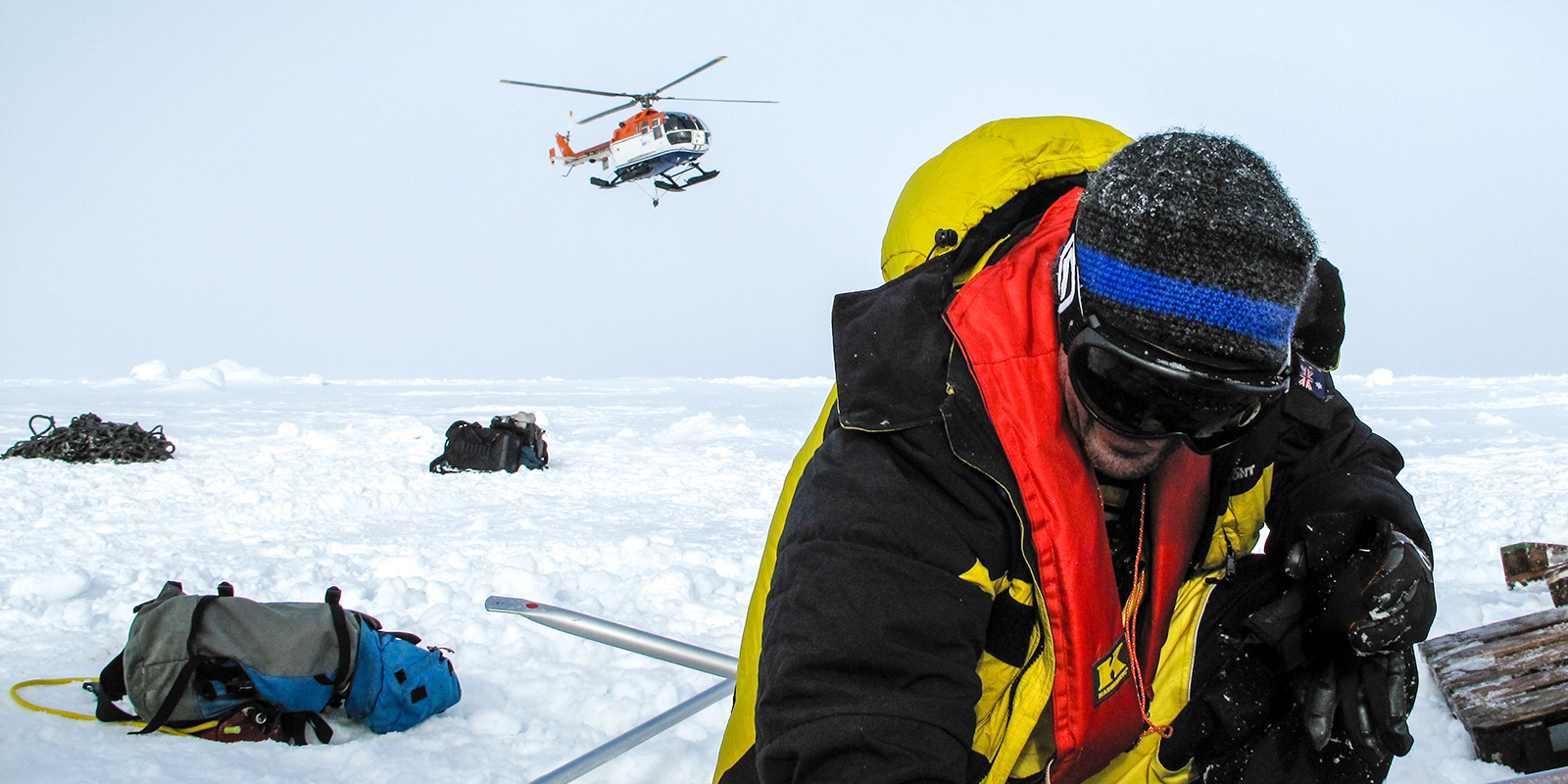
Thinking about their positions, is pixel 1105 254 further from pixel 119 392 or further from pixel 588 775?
pixel 119 392

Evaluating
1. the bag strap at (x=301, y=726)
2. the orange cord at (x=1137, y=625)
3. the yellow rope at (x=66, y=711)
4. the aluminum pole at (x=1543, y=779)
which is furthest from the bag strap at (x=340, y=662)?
the aluminum pole at (x=1543, y=779)

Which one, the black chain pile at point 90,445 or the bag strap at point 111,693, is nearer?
the bag strap at point 111,693

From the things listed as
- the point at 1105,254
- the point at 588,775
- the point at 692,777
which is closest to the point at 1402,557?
the point at 1105,254

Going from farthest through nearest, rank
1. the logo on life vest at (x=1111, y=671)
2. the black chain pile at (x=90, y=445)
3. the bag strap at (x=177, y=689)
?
the black chain pile at (x=90, y=445) < the bag strap at (x=177, y=689) < the logo on life vest at (x=1111, y=671)

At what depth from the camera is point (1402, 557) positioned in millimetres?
1635

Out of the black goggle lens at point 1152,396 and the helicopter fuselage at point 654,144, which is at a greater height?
the helicopter fuselage at point 654,144

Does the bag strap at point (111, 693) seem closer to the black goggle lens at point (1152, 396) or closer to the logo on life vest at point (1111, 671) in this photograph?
the logo on life vest at point (1111, 671)

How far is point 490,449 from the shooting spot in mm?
8500

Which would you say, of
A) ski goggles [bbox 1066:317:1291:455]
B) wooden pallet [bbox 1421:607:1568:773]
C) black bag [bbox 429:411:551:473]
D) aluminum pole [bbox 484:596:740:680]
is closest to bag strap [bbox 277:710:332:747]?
aluminum pole [bbox 484:596:740:680]

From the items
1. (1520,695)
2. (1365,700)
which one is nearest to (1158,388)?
(1365,700)

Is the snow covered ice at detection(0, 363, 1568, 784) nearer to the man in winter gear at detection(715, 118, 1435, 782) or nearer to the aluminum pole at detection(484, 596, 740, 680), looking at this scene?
the aluminum pole at detection(484, 596, 740, 680)

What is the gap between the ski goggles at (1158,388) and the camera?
117 centimetres

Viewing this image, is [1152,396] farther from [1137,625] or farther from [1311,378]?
[1311,378]

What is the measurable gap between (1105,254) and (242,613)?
9.04 ft
